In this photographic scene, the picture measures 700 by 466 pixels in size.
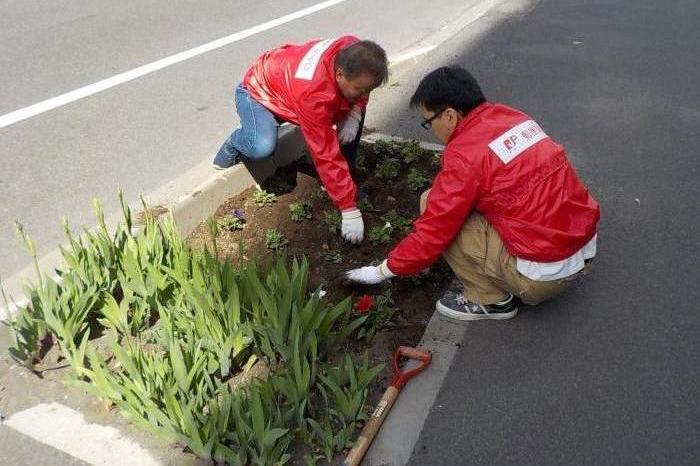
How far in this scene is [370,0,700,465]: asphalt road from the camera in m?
2.12

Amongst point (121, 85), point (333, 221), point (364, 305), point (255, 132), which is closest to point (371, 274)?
point (364, 305)

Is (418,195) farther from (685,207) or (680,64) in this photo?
(680,64)

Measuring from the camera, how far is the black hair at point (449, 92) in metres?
2.26

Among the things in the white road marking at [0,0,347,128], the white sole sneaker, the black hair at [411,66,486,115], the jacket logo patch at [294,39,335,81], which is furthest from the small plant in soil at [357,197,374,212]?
the white road marking at [0,0,347,128]

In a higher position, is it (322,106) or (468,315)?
(322,106)

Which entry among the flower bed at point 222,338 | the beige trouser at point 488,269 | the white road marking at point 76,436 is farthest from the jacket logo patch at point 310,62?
the white road marking at point 76,436

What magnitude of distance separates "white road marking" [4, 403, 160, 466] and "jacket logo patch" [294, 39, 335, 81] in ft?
5.74

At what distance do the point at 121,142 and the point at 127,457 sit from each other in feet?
9.00

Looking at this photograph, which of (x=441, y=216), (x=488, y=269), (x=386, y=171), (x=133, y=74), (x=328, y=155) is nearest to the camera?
(x=441, y=216)

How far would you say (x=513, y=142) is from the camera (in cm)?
222

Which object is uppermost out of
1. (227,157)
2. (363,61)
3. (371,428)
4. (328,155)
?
(363,61)

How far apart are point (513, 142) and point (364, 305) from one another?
86 centimetres

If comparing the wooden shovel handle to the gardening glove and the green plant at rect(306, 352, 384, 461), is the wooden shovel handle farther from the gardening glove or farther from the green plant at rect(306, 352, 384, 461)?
the gardening glove

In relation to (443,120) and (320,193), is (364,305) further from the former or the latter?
(320,193)
